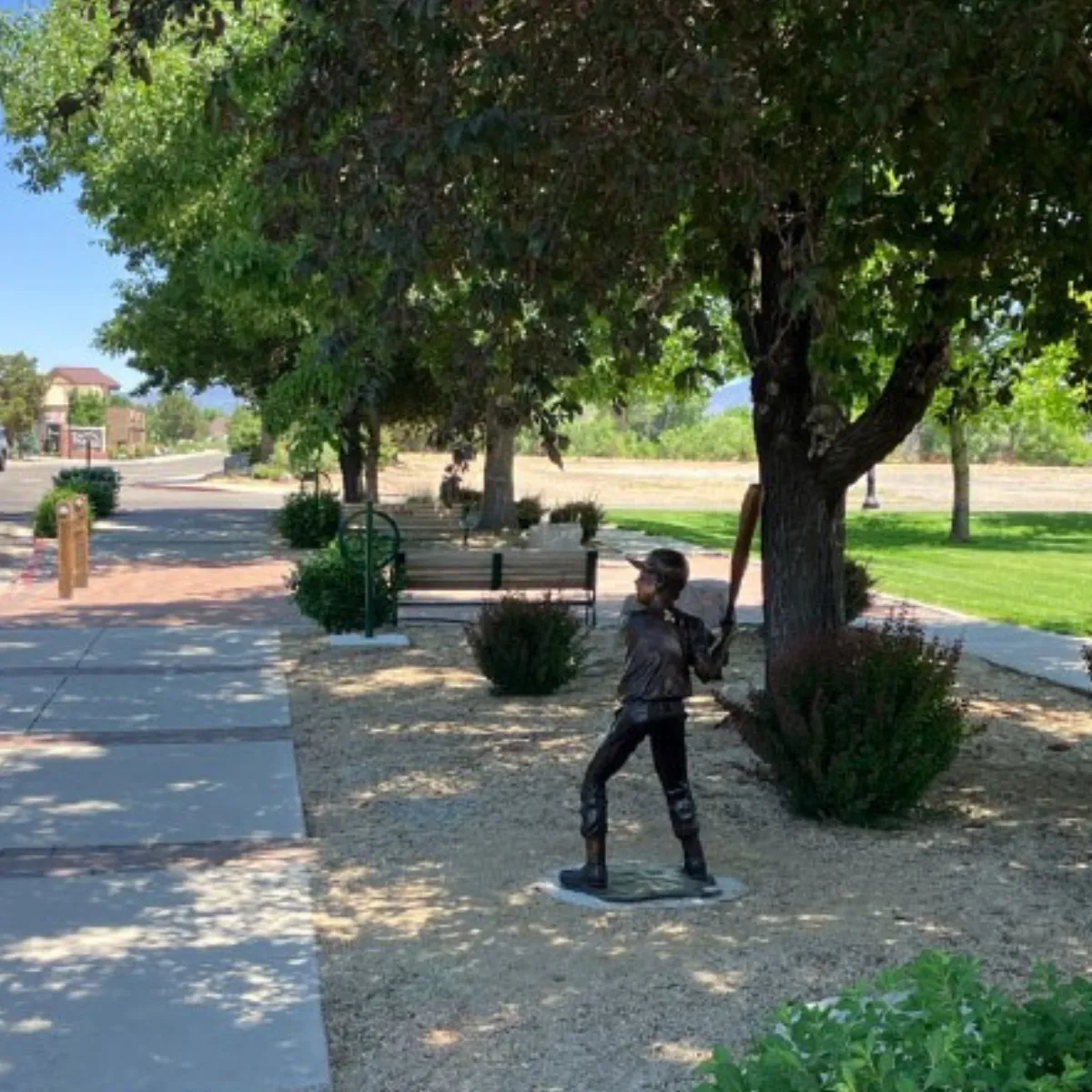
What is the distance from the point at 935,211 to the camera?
8477 mm

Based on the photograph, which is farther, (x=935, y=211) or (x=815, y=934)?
(x=935, y=211)

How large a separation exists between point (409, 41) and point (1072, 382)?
18.0 feet

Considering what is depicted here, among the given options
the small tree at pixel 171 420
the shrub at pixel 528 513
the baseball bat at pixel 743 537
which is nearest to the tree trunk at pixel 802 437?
the baseball bat at pixel 743 537

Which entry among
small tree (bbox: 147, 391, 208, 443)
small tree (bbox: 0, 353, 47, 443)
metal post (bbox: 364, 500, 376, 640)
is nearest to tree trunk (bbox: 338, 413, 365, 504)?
metal post (bbox: 364, 500, 376, 640)

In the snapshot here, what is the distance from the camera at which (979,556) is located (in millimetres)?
27172

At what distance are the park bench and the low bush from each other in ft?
38.6

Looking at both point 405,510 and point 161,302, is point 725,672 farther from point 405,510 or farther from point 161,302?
point 161,302

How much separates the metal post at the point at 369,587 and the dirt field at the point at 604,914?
3.12 metres

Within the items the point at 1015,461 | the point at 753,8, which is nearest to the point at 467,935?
the point at 753,8

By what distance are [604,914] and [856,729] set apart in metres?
1.90

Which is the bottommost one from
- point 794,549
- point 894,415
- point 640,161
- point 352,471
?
point 352,471

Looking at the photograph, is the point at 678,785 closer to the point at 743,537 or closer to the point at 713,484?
the point at 743,537

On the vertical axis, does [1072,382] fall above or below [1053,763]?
above

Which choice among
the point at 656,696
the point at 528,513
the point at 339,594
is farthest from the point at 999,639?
the point at 528,513
